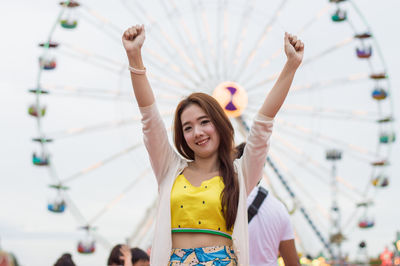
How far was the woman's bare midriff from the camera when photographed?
2.36m

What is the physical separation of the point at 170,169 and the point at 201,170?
0.43ft

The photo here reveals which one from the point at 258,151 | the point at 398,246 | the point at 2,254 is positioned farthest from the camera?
the point at 398,246

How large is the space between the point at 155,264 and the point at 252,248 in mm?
1372

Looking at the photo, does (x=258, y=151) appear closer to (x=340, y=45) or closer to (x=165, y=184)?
(x=165, y=184)

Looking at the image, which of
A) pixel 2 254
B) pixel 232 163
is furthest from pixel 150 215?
pixel 2 254

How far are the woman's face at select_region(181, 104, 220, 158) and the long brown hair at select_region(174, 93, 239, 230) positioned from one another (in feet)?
Result: 0.07

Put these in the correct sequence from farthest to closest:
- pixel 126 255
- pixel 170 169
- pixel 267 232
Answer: pixel 126 255 → pixel 267 232 → pixel 170 169

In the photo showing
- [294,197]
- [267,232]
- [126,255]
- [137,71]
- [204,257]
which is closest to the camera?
[204,257]

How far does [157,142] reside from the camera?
2.56 metres

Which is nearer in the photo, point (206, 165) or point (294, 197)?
point (206, 165)

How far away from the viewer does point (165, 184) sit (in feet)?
8.32

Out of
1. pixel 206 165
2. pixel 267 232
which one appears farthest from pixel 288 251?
pixel 206 165

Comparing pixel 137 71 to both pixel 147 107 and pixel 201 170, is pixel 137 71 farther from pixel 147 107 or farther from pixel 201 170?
pixel 201 170

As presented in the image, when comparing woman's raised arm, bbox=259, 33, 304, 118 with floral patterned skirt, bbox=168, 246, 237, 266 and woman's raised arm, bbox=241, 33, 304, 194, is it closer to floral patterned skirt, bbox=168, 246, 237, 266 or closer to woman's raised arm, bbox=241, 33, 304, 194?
woman's raised arm, bbox=241, 33, 304, 194
